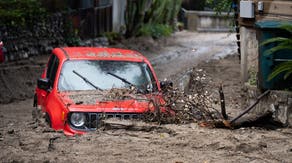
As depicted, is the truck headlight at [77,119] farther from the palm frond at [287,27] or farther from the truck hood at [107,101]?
the palm frond at [287,27]

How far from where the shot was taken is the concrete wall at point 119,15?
28.7 m

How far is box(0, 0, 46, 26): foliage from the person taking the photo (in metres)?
19.8

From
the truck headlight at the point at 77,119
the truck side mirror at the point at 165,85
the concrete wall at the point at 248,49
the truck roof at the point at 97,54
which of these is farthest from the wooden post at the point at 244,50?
the truck headlight at the point at 77,119

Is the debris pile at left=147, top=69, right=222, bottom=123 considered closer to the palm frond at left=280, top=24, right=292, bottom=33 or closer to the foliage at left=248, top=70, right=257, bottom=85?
the palm frond at left=280, top=24, right=292, bottom=33

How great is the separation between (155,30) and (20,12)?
40.6ft

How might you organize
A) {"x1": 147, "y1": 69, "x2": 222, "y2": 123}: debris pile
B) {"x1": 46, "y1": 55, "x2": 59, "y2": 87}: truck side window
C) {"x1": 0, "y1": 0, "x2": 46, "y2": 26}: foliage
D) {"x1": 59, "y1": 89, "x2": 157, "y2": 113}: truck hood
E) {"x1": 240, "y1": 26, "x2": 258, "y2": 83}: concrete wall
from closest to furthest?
1. {"x1": 147, "y1": 69, "x2": 222, "y2": 123}: debris pile
2. {"x1": 59, "y1": 89, "x2": 157, "y2": 113}: truck hood
3. {"x1": 46, "y1": 55, "x2": 59, "y2": 87}: truck side window
4. {"x1": 240, "y1": 26, "x2": 258, "y2": 83}: concrete wall
5. {"x1": 0, "y1": 0, "x2": 46, "y2": 26}: foliage

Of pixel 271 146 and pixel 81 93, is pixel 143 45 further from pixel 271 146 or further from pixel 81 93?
pixel 271 146

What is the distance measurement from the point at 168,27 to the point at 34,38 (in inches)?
579

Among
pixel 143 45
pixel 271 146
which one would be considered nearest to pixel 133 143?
pixel 271 146

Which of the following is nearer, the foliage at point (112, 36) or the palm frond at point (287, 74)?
the palm frond at point (287, 74)

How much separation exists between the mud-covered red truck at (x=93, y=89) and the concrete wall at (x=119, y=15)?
16.4m

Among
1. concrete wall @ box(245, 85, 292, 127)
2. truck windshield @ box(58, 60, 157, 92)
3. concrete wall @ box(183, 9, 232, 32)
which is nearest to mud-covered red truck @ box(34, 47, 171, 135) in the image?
truck windshield @ box(58, 60, 157, 92)

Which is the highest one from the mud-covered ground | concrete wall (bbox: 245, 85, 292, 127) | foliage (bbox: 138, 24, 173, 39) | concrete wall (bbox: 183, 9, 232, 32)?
the mud-covered ground

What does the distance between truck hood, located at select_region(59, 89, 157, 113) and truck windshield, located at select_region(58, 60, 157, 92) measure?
323 mm
